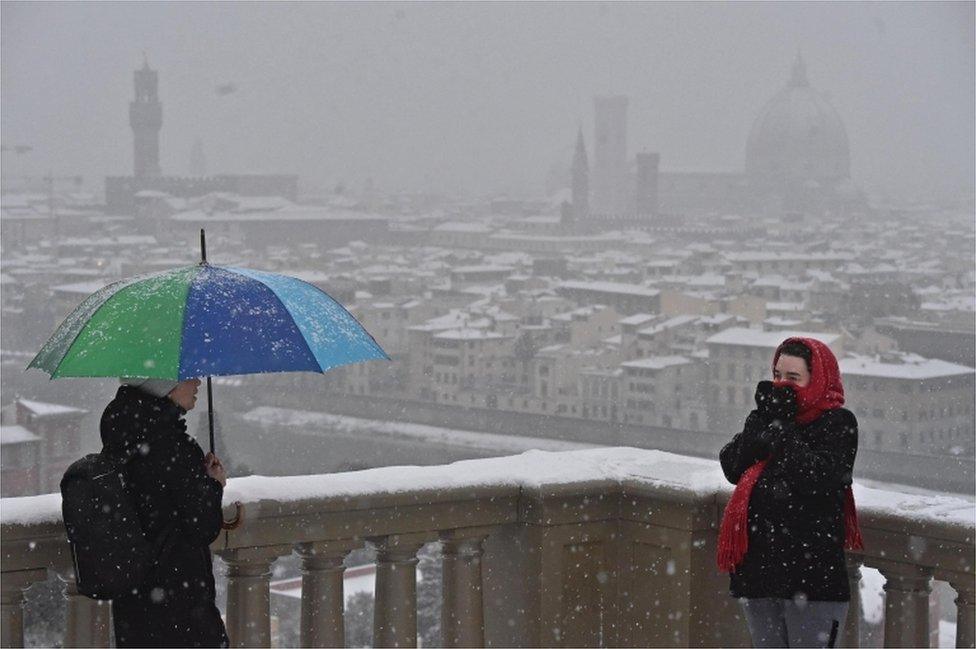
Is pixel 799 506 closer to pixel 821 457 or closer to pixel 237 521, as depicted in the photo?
Result: pixel 821 457

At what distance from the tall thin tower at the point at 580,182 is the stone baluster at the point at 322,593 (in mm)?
52616

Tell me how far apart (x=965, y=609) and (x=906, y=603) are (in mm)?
57

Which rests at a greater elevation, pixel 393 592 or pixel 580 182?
pixel 580 182

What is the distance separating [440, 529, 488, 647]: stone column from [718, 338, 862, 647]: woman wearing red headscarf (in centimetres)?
29

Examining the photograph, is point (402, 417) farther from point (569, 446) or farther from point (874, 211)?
point (874, 211)

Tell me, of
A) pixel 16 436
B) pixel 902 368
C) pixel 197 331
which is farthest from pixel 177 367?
pixel 902 368

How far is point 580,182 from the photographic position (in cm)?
5553

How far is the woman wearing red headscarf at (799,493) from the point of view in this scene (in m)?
1.26

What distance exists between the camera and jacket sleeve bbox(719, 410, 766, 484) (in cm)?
127

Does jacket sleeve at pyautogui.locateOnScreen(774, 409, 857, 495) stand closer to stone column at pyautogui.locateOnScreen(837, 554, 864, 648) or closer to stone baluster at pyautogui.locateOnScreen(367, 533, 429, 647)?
stone column at pyautogui.locateOnScreen(837, 554, 864, 648)

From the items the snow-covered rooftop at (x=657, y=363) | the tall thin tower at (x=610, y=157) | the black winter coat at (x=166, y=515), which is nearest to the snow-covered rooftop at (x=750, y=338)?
the snow-covered rooftop at (x=657, y=363)

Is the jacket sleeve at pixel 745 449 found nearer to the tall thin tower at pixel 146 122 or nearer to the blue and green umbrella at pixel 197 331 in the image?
the blue and green umbrella at pixel 197 331

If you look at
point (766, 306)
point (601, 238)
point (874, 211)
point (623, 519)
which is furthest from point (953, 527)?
point (874, 211)

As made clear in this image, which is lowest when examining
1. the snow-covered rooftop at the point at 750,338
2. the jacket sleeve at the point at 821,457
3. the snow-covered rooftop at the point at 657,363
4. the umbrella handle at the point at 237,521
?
the snow-covered rooftop at the point at 657,363
